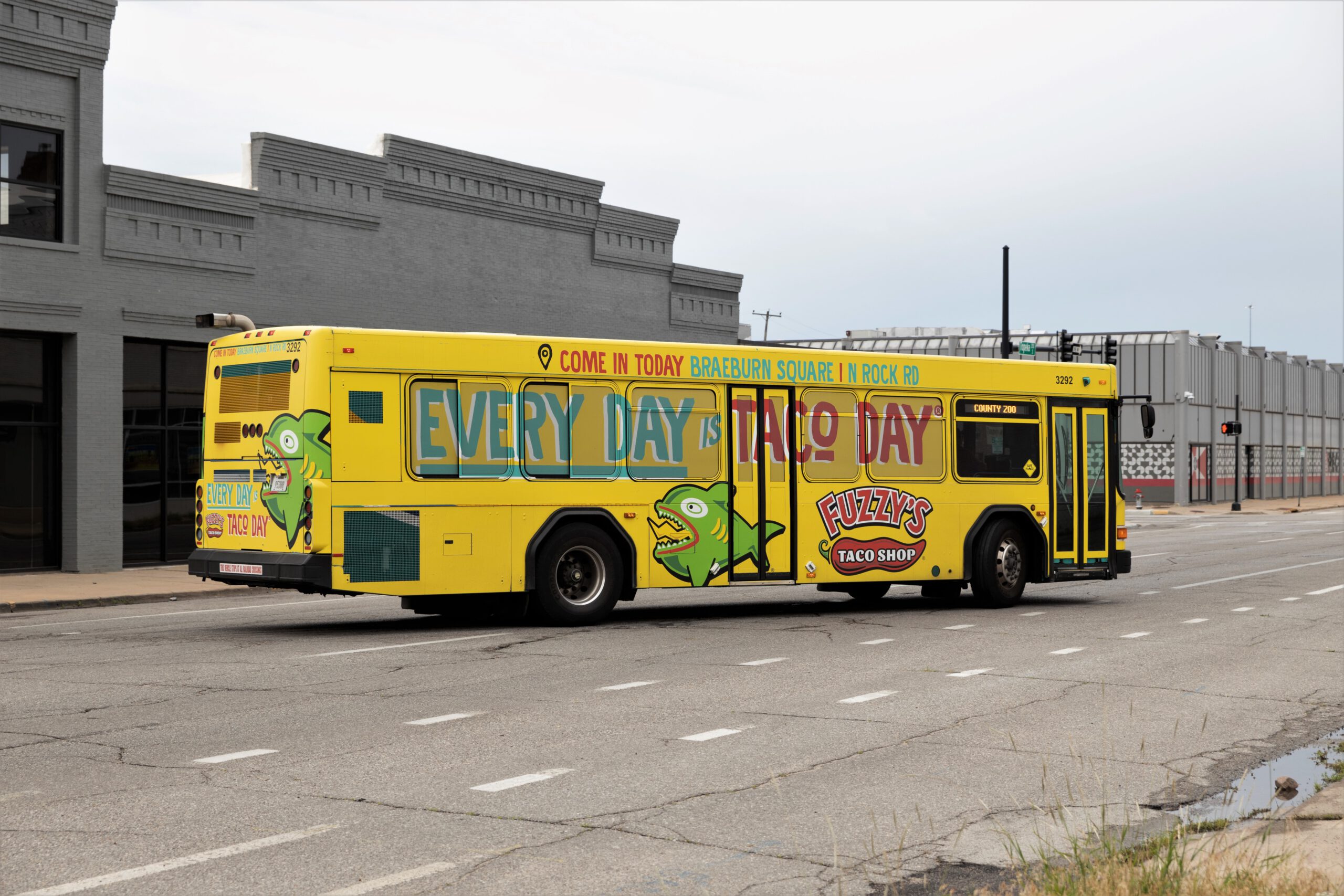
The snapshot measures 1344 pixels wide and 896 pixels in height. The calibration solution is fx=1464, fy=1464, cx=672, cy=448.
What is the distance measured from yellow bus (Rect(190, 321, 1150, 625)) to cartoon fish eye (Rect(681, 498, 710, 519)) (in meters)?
0.02

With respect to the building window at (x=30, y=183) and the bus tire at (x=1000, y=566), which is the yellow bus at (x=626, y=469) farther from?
the building window at (x=30, y=183)

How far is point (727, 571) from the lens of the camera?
52.6 ft

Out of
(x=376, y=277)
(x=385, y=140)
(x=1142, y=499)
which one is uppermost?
(x=385, y=140)

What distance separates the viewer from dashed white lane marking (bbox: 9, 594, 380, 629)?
1644 centimetres

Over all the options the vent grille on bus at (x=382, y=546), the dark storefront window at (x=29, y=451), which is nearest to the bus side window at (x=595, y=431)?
the vent grille on bus at (x=382, y=546)

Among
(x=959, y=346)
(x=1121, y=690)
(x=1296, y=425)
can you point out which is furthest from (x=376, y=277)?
(x=1296, y=425)

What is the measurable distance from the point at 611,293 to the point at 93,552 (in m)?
13.9

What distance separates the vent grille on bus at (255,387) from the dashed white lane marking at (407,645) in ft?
8.49

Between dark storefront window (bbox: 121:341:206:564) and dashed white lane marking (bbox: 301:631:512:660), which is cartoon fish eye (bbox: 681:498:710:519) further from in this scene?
dark storefront window (bbox: 121:341:206:564)

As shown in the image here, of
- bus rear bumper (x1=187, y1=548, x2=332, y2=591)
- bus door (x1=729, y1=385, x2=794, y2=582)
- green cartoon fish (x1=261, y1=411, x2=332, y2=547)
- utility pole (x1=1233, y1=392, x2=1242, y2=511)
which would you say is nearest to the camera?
bus rear bumper (x1=187, y1=548, x2=332, y2=591)

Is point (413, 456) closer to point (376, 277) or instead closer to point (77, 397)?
point (77, 397)

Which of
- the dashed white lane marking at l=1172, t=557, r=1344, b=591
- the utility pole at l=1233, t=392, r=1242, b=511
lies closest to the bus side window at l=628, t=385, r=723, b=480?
the dashed white lane marking at l=1172, t=557, r=1344, b=591

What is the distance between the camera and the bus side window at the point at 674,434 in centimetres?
1555

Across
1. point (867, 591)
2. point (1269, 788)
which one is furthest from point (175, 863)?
point (867, 591)
